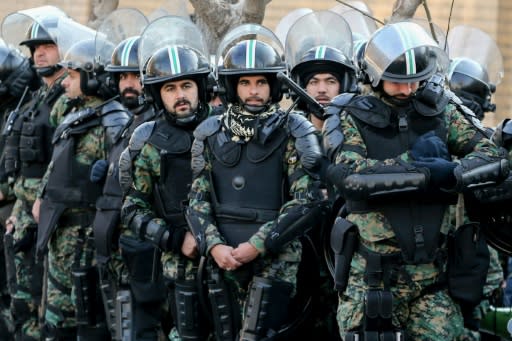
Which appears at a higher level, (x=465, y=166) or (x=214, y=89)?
(x=214, y=89)

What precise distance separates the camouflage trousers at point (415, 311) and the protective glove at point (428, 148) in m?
0.66

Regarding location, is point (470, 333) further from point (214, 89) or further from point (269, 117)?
point (214, 89)

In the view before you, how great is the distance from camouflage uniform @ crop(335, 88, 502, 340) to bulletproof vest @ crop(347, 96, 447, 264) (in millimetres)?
49

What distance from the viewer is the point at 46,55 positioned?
12.2 metres

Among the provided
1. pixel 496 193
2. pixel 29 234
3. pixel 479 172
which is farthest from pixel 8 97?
pixel 479 172

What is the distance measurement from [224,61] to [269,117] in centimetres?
48

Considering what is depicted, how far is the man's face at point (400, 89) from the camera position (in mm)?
7895

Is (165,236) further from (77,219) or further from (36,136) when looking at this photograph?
(36,136)

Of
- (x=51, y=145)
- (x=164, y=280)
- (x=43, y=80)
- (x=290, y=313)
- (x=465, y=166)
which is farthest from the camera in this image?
(x=43, y=80)

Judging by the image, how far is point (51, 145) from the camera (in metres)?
11.7

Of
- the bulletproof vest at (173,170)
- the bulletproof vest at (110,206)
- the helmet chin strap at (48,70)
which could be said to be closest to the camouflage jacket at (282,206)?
the bulletproof vest at (173,170)

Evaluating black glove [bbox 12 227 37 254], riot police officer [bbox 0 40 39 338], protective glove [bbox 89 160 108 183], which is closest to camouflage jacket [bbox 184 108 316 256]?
protective glove [bbox 89 160 108 183]

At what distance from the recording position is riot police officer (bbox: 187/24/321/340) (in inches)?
327

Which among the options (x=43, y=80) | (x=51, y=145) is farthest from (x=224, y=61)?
(x=43, y=80)
